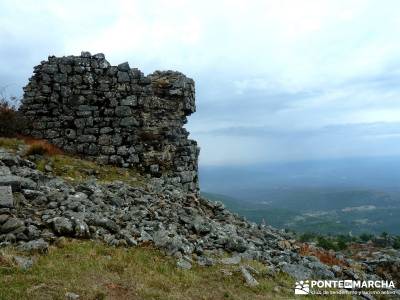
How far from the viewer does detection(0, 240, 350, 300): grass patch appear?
981cm

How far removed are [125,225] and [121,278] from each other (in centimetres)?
371

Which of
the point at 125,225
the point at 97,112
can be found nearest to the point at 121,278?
the point at 125,225

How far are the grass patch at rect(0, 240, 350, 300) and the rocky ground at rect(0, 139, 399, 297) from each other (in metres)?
0.45

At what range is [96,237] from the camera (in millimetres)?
13148

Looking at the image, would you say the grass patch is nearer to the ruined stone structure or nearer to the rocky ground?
the rocky ground

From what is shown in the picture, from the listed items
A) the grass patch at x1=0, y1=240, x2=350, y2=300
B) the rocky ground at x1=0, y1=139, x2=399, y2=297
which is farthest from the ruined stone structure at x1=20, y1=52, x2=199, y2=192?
the grass patch at x1=0, y1=240, x2=350, y2=300

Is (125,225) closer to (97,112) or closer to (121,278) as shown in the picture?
(121,278)

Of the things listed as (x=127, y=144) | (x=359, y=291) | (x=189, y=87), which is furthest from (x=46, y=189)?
(x=189, y=87)

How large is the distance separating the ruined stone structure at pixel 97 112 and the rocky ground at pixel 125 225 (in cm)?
461

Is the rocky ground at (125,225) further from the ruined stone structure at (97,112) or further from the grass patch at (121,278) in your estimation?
the ruined stone structure at (97,112)

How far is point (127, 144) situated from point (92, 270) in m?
13.6

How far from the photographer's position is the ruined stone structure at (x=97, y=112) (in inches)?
943

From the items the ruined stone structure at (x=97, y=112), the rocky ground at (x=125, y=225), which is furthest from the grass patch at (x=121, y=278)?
the ruined stone structure at (x=97, y=112)

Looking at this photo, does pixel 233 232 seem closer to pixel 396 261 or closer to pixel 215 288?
pixel 215 288
